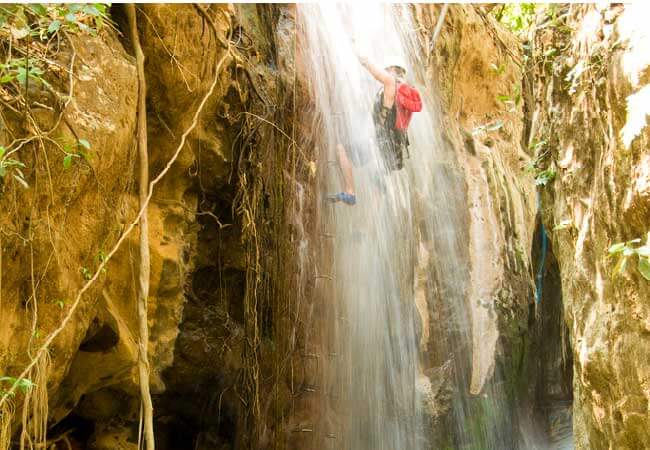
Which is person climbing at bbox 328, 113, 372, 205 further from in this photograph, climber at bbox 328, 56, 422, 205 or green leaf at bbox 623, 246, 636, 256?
green leaf at bbox 623, 246, 636, 256

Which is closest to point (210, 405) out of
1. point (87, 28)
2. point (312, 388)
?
point (312, 388)

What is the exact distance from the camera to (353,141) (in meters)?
6.75

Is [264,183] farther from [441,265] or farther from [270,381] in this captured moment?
[441,265]

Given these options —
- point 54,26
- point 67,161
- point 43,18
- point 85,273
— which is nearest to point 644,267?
point 67,161

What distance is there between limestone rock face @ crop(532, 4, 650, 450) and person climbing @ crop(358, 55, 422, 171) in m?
2.17

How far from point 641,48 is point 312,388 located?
4.38 meters

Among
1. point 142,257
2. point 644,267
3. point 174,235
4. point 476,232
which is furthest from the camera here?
point 476,232

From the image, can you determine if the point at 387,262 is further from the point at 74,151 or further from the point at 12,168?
the point at 12,168

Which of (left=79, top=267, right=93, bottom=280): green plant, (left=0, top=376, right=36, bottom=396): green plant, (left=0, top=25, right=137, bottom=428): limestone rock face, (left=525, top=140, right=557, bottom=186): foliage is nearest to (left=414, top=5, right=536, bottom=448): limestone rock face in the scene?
(left=525, top=140, right=557, bottom=186): foliage

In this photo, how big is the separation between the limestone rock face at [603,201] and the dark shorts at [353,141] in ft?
9.01

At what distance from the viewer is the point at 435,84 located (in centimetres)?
798

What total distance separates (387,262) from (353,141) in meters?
1.41

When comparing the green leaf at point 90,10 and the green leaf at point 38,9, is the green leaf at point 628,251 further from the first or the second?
the green leaf at point 38,9

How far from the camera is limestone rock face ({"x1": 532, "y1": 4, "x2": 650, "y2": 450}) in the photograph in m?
2.77
